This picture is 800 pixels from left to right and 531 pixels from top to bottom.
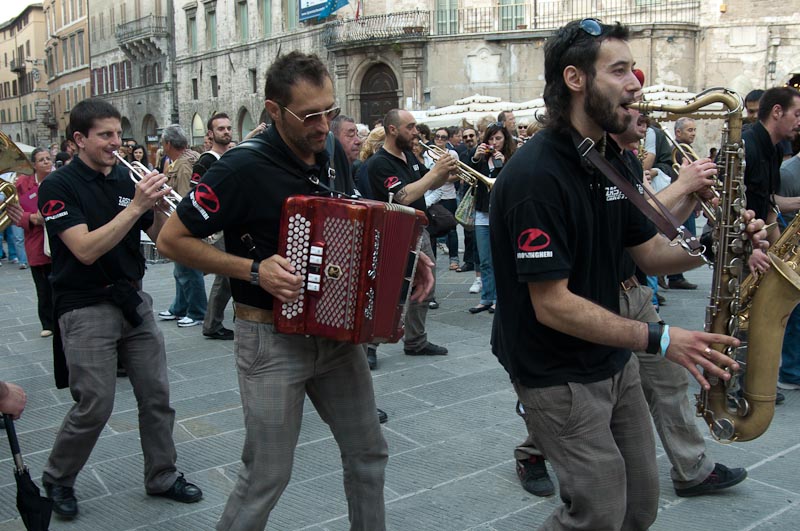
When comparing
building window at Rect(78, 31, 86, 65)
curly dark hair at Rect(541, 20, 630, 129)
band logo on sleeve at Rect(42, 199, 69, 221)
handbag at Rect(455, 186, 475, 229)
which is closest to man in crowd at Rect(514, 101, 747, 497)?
curly dark hair at Rect(541, 20, 630, 129)

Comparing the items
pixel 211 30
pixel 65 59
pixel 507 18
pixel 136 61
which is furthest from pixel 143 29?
pixel 507 18

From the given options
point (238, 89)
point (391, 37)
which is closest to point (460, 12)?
point (391, 37)

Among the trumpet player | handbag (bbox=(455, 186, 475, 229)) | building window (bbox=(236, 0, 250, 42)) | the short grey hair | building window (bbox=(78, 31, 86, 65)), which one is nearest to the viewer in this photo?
the trumpet player

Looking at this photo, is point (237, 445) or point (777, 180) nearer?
point (237, 445)

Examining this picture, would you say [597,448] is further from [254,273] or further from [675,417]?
[675,417]

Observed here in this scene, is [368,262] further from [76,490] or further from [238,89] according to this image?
[238,89]

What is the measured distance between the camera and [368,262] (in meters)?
2.81

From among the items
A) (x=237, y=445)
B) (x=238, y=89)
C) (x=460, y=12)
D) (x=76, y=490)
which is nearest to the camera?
(x=76, y=490)

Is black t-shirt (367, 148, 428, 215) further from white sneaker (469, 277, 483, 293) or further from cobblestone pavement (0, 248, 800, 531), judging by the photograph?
white sneaker (469, 277, 483, 293)

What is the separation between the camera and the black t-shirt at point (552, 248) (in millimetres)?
2389

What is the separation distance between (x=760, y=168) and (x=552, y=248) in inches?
129

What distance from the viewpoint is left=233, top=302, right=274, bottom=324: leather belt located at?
2.94 m

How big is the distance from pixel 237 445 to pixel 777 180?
12.5ft

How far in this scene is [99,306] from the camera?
154 inches
